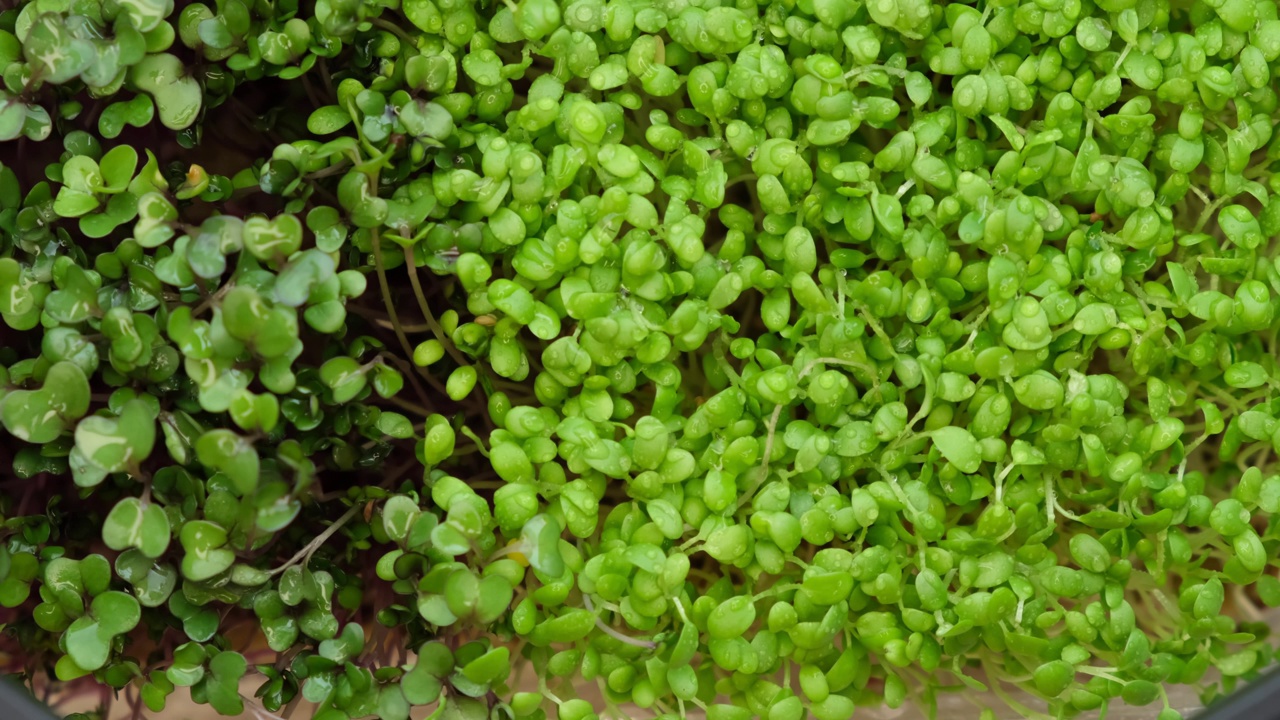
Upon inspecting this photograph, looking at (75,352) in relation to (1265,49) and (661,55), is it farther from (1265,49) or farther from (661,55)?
(1265,49)

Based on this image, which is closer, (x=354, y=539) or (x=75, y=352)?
(x=75, y=352)

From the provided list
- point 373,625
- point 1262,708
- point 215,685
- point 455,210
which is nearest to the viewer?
point 1262,708

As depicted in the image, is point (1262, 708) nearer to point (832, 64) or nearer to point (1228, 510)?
point (1228, 510)

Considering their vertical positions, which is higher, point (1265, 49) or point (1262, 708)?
point (1265, 49)

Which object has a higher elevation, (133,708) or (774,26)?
(774,26)

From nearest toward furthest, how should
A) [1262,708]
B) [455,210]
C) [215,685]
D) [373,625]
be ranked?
[1262,708], [215,685], [455,210], [373,625]

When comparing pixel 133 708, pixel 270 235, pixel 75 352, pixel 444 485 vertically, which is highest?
pixel 270 235

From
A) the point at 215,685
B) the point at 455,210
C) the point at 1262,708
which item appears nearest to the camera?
the point at 1262,708

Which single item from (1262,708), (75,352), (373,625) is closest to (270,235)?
(75,352)

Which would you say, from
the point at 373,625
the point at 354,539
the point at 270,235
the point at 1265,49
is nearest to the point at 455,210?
the point at 270,235
